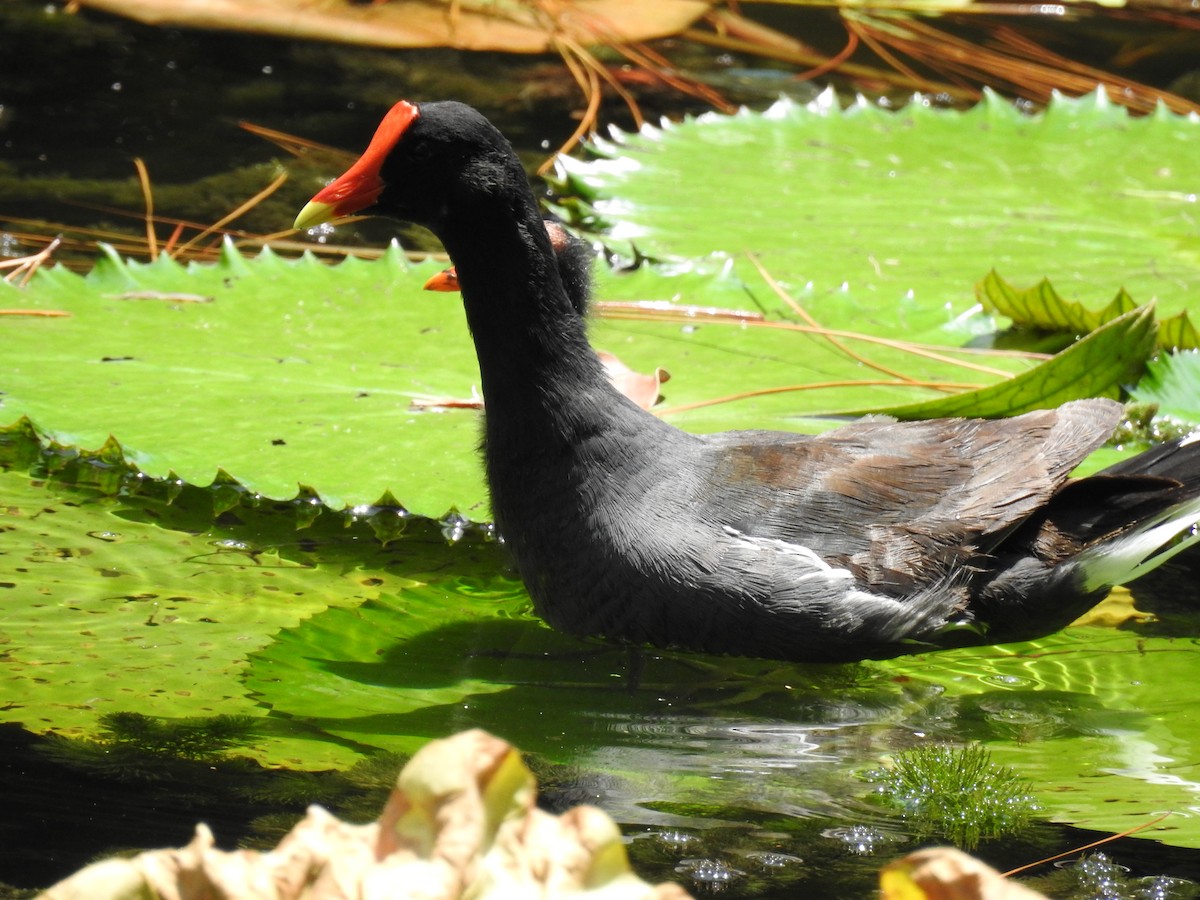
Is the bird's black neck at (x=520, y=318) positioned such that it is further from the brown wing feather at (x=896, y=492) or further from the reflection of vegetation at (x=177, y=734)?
the reflection of vegetation at (x=177, y=734)

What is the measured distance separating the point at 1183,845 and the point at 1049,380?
3.56 ft

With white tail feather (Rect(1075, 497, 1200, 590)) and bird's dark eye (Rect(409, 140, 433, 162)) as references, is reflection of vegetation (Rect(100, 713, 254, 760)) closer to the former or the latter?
bird's dark eye (Rect(409, 140, 433, 162))

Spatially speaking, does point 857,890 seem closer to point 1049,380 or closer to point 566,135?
point 1049,380

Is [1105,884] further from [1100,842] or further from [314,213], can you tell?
[314,213]

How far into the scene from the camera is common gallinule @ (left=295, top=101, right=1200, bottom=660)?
2.17 m

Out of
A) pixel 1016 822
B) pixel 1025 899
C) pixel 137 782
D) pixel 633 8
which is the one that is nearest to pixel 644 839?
pixel 1016 822

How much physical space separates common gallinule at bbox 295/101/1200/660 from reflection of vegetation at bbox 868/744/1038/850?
31cm

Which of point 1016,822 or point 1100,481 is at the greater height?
point 1100,481

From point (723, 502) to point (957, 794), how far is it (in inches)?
24.1

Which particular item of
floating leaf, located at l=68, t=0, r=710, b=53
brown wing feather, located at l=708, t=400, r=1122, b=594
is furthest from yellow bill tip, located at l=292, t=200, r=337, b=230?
floating leaf, located at l=68, t=0, r=710, b=53

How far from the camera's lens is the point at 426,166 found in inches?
83.7

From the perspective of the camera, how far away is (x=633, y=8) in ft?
20.0

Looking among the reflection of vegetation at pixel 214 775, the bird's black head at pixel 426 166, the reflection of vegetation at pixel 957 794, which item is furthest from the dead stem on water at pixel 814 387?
the reflection of vegetation at pixel 214 775

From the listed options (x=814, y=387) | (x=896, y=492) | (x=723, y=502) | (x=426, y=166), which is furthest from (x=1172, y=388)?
(x=426, y=166)
